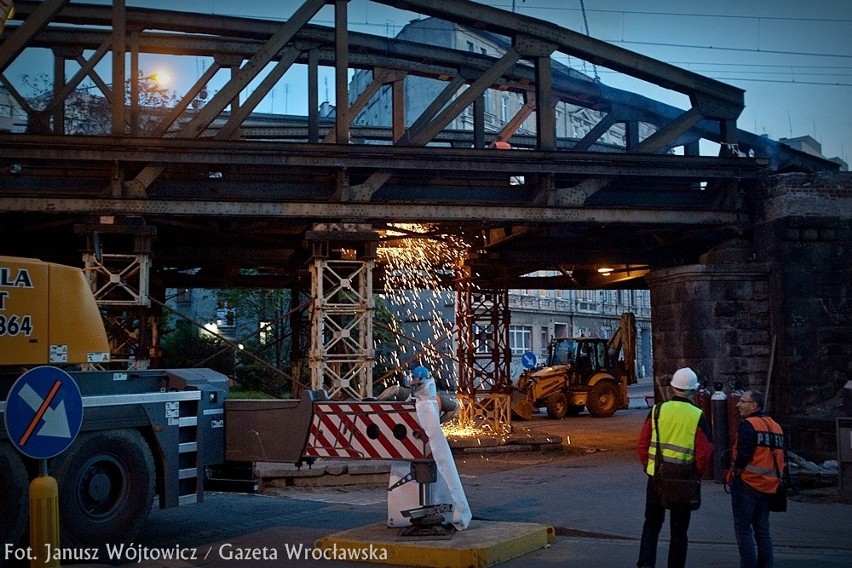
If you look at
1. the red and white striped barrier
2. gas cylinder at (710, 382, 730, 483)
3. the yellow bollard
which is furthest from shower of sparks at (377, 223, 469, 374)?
the yellow bollard

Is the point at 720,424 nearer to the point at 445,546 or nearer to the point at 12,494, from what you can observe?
the point at 445,546

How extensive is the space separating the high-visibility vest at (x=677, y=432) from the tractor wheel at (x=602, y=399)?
26.8 metres

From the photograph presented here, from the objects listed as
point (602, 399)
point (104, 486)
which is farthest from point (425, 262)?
point (104, 486)

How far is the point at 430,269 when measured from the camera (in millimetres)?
24547

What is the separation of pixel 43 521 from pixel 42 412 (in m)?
0.78

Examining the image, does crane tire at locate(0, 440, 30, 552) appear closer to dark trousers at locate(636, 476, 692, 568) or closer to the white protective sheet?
the white protective sheet

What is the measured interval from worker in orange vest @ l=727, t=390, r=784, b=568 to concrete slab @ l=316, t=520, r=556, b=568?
2.33 metres

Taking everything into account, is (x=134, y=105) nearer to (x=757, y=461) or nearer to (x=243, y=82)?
(x=243, y=82)

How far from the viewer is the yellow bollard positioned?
684 cm

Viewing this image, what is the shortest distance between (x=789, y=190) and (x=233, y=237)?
1094cm

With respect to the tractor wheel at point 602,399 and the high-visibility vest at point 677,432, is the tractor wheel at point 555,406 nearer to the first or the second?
the tractor wheel at point 602,399

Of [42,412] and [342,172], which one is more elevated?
[342,172]

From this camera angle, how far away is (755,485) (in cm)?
798

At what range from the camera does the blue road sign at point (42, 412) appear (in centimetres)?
677
